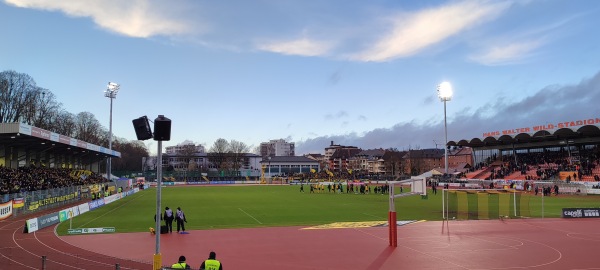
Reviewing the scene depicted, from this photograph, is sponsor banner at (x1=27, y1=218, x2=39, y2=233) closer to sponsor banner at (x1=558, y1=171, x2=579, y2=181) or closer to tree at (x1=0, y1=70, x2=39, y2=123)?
tree at (x1=0, y1=70, x2=39, y2=123)

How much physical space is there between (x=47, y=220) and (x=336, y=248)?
1879 cm

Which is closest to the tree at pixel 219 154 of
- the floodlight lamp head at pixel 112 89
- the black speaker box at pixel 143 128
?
the floodlight lamp head at pixel 112 89

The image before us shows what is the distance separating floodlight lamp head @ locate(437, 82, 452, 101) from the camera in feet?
236

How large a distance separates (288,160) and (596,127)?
366 ft

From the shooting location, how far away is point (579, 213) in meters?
32.1

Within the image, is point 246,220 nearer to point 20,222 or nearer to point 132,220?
point 132,220

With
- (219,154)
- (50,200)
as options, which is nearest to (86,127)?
(219,154)

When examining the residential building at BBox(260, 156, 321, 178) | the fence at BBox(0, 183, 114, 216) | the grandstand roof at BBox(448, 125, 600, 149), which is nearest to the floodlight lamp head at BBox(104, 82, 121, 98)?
the fence at BBox(0, 183, 114, 216)

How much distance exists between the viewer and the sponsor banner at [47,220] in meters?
25.6

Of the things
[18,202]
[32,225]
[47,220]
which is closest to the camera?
[32,225]

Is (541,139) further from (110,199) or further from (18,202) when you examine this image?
(18,202)

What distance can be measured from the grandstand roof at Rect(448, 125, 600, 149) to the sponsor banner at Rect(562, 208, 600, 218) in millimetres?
38874

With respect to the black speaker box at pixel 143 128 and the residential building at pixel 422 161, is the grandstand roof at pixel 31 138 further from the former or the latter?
the residential building at pixel 422 161

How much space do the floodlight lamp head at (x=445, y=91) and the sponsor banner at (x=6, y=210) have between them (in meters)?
62.1
